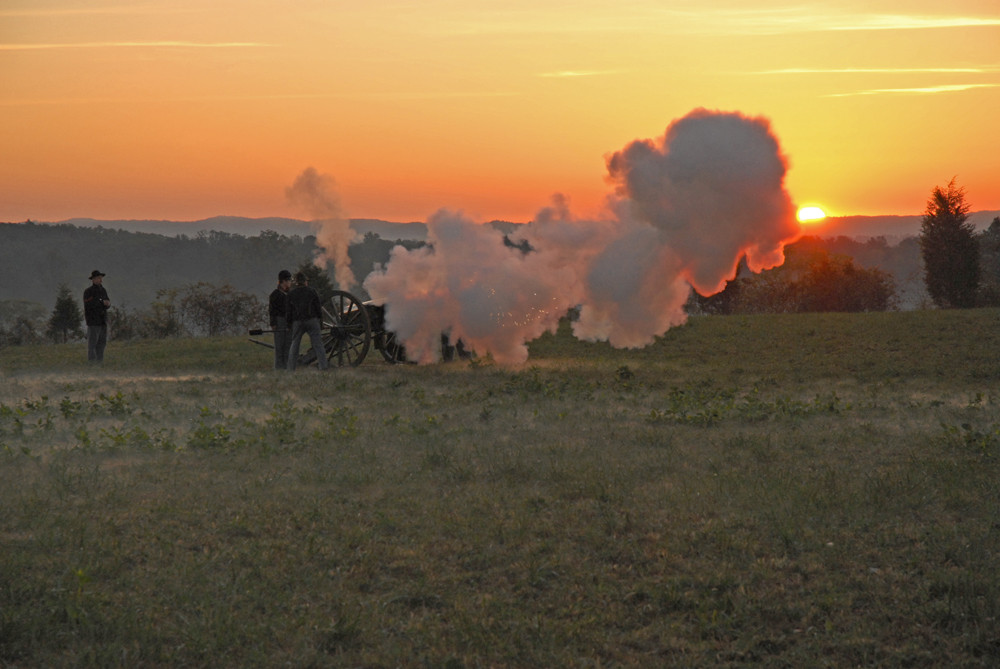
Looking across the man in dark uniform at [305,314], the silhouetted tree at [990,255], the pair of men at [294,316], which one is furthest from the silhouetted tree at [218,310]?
the silhouetted tree at [990,255]

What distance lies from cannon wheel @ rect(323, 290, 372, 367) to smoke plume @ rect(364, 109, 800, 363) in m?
0.49

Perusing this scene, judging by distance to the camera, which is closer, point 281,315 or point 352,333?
point 281,315

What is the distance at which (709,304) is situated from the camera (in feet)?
147

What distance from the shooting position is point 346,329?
1923 cm

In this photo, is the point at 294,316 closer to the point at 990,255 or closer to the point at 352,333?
the point at 352,333

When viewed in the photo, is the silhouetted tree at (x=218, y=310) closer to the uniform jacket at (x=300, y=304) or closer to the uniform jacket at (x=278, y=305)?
the uniform jacket at (x=278, y=305)

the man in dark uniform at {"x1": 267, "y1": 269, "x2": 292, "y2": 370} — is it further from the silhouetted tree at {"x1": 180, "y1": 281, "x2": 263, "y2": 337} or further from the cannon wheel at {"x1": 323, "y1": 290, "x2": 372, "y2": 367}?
the silhouetted tree at {"x1": 180, "y1": 281, "x2": 263, "y2": 337}

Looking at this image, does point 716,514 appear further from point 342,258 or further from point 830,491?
point 342,258

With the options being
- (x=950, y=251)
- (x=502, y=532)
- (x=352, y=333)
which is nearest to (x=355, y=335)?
(x=352, y=333)

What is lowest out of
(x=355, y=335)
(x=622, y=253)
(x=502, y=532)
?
(x=502, y=532)

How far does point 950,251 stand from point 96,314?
34.2 meters

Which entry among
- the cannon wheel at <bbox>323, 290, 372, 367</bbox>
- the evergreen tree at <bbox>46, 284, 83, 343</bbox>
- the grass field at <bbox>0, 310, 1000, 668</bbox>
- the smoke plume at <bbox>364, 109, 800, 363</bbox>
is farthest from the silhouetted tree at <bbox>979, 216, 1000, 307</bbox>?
the evergreen tree at <bbox>46, 284, 83, 343</bbox>

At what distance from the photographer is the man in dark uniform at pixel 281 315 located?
1844cm

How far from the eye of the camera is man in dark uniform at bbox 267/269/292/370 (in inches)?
726
